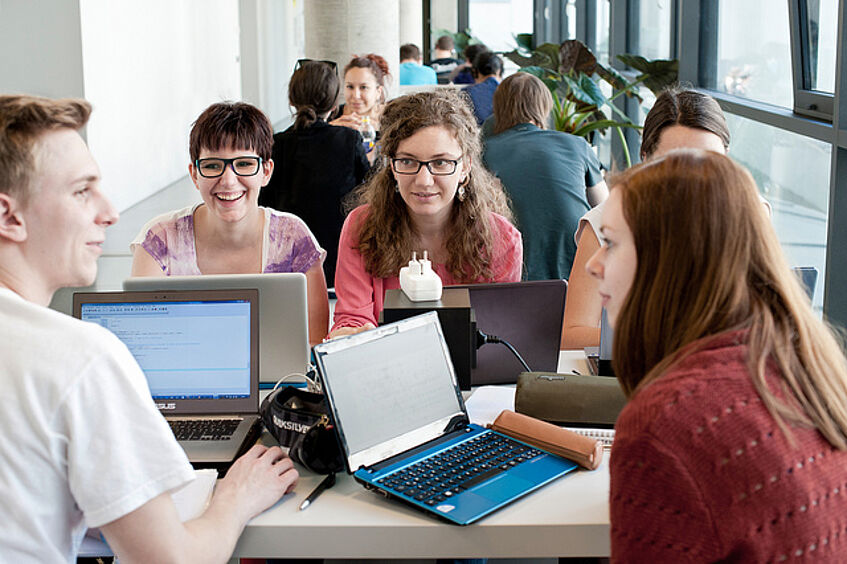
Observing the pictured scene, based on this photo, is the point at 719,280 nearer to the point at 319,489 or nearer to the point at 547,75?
the point at 319,489

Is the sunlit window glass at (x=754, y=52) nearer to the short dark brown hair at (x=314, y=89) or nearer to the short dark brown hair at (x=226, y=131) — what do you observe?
the short dark brown hair at (x=314, y=89)

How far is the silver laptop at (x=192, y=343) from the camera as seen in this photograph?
1854 millimetres

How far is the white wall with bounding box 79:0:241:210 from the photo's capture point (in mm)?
6570

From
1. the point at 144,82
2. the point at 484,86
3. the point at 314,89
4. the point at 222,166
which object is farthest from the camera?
the point at 144,82

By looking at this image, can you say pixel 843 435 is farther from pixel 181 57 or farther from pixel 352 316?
pixel 181 57

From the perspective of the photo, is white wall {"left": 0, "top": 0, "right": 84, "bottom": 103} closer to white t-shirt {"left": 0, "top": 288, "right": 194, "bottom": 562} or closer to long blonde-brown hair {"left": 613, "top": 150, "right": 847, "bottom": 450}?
white t-shirt {"left": 0, "top": 288, "right": 194, "bottom": 562}

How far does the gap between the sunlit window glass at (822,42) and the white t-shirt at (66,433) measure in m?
2.60

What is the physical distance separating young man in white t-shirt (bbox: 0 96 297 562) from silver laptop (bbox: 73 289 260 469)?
0.53 metres

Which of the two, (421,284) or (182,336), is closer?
(182,336)

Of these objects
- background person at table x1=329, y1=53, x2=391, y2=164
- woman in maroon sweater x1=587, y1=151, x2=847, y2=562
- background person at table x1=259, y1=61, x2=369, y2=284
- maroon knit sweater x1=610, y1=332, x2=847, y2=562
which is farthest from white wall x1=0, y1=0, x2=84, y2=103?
maroon knit sweater x1=610, y1=332, x2=847, y2=562

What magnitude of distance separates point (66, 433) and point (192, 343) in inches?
27.7

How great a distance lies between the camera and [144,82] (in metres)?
7.76

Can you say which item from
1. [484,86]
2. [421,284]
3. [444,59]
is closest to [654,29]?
[484,86]

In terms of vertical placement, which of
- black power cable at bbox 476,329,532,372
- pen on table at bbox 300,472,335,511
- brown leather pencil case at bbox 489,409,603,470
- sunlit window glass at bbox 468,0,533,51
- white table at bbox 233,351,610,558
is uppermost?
sunlit window glass at bbox 468,0,533,51
